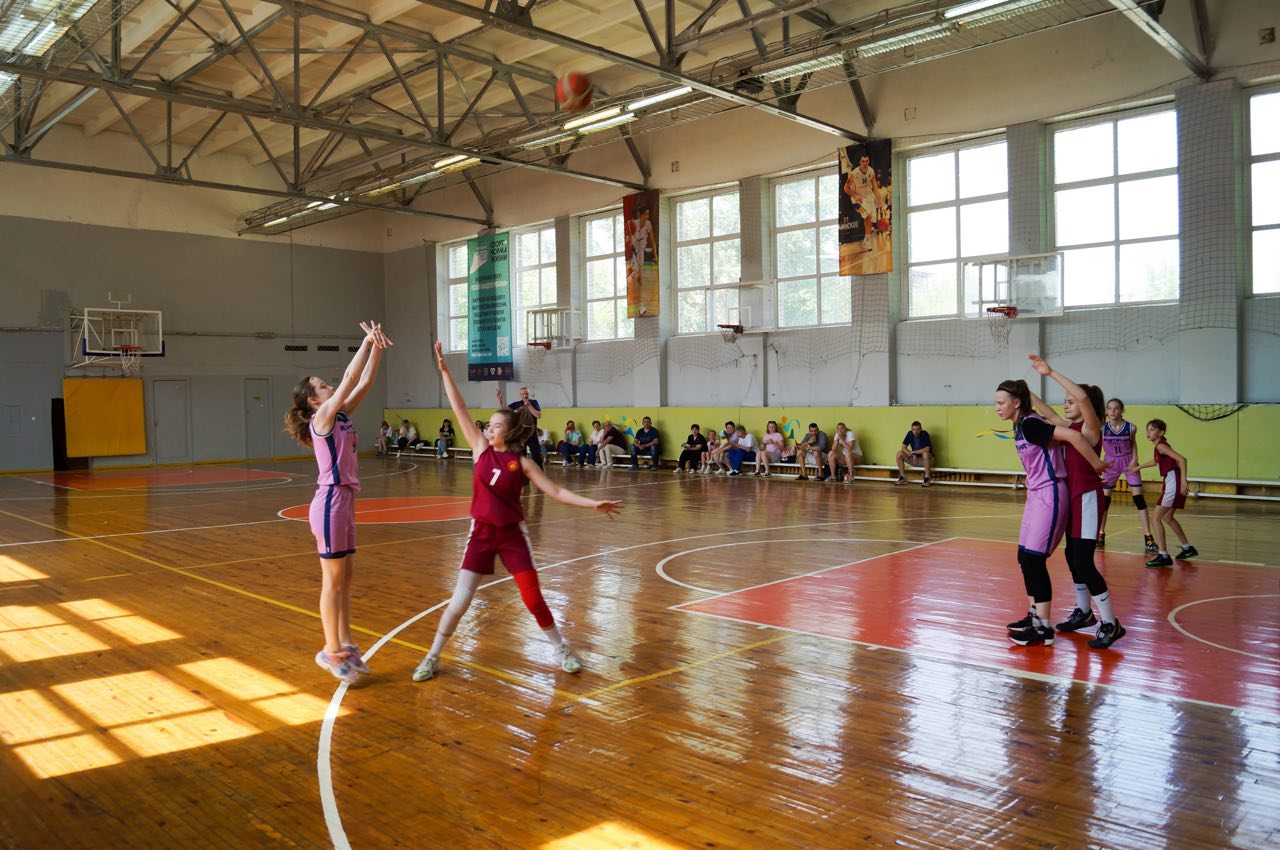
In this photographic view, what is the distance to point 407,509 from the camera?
46.2 ft

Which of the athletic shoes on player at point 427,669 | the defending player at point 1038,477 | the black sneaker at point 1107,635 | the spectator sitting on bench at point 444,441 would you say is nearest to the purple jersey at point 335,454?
the athletic shoes on player at point 427,669

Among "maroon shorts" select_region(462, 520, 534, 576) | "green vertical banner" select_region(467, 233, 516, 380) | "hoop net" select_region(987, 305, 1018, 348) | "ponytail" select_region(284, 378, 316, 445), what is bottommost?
"maroon shorts" select_region(462, 520, 534, 576)

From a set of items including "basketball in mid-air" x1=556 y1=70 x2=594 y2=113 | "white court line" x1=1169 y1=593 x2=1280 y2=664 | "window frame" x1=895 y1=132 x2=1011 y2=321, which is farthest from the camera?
"window frame" x1=895 y1=132 x2=1011 y2=321

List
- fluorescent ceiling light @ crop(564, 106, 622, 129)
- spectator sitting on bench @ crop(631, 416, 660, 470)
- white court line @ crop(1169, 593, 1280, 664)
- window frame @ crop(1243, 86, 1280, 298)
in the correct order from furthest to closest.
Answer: spectator sitting on bench @ crop(631, 416, 660, 470) → fluorescent ceiling light @ crop(564, 106, 622, 129) → window frame @ crop(1243, 86, 1280, 298) → white court line @ crop(1169, 593, 1280, 664)

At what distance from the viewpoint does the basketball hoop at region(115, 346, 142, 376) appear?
23.7m

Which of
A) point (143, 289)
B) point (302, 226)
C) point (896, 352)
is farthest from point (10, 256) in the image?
point (896, 352)

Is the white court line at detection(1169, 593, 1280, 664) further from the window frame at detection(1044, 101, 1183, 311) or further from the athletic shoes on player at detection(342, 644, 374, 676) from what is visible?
the window frame at detection(1044, 101, 1183, 311)

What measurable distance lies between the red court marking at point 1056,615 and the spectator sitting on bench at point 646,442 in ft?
39.6

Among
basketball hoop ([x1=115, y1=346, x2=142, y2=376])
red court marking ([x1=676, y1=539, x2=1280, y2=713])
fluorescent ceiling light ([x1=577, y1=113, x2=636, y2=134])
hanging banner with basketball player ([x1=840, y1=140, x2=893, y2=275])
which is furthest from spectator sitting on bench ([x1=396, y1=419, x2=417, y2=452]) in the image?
red court marking ([x1=676, y1=539, x2=1280, y2=713])

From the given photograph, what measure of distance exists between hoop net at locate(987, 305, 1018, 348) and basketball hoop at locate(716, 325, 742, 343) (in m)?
5.41

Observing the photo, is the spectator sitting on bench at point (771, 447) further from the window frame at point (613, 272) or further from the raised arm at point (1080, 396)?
the raised arm at point (1080, 396)

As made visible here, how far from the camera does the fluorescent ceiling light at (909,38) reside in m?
12.3

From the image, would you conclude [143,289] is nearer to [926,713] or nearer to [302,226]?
[302,226]

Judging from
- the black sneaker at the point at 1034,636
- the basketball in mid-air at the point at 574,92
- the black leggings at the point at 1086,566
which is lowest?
the black sneaker at the point at 1034,636
